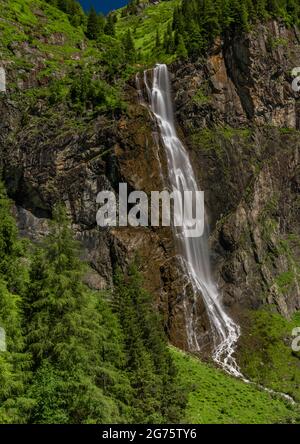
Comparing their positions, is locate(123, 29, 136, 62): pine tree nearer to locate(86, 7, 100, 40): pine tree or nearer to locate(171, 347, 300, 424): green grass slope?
locate(86, 7, 100, 40): pine tree

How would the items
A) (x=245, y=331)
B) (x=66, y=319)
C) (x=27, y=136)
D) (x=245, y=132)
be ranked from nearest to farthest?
(x=66, y=319) < (x=245, y=331) < (x=27, y=136) < (x=245, y=132)

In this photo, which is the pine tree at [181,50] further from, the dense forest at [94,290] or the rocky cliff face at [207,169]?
the rocky cliff face at [207,169]

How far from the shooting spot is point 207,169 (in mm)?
60281

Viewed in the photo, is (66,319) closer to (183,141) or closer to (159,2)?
(183,141)

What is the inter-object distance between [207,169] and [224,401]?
93.0ft

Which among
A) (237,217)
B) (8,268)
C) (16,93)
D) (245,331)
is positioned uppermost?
(16,93)

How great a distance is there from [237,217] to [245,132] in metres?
11.8

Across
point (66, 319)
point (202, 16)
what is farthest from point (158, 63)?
point (66, 319)

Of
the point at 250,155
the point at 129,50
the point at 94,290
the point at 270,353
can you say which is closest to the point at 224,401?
the point at 270,353

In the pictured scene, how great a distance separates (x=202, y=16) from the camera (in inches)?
2948

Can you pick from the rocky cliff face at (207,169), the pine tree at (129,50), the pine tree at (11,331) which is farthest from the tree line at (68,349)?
the pine tree at (129,50)

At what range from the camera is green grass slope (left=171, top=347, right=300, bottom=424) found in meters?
35.7

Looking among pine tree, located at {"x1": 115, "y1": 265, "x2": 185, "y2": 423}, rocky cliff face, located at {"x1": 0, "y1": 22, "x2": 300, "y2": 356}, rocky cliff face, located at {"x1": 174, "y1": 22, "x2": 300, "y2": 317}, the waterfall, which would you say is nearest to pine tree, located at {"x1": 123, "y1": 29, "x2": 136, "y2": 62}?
rocky cliff face, located at {"x1": 0, "y1": 22, "x2": 300, "y2": 356}

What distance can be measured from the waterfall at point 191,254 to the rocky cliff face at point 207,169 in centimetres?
101
